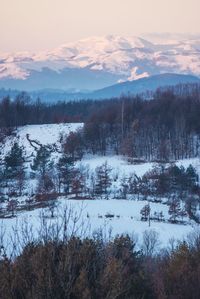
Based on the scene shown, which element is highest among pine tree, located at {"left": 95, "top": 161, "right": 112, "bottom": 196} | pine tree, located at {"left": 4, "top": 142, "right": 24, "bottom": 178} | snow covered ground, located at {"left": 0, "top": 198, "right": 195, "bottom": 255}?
pine tree, located at {"left": 4, "top": 142, "right": 24, "bottom": 178}

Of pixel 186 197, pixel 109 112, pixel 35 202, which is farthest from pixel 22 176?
pixel 109 112

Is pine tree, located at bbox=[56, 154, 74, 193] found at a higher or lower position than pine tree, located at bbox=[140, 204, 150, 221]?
higher

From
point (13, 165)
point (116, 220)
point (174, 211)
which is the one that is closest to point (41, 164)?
point (13, 165)

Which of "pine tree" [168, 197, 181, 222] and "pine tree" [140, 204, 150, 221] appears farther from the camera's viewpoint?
"pine tree" [168, 197, 181, 222]

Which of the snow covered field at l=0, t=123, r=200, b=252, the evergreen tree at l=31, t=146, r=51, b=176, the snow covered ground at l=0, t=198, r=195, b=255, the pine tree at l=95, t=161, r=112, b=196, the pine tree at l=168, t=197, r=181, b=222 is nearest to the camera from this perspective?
the snow covered ground at l=0, t=198, r=195, b=255

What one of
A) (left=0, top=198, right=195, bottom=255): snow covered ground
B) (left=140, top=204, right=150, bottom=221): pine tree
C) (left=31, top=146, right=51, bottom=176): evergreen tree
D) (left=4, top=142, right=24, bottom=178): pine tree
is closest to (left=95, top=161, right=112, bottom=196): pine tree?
(left=0, top=198, right=195, bottom=255): snow covered ground

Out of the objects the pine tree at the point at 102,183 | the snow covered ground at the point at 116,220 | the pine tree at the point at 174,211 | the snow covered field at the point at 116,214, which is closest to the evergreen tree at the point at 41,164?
the snow covered field at the point at 116,214

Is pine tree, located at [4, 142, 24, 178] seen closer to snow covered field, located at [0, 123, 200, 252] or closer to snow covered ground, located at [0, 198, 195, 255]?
snow covered field, located at [0, 123, 200, 252]

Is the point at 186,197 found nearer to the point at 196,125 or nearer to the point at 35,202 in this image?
the point at 35,202

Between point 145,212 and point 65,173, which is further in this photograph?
point 65,173

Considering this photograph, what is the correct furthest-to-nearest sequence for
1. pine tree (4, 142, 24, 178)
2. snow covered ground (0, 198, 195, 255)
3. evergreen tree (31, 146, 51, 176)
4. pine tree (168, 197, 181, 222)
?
evergreen tree (31, 146, 51, 176) → pine tree (4, 142, 24, 178) → pine tree (168, 197, 181, 222) → snow covered ground (0, 198, 195, 255)

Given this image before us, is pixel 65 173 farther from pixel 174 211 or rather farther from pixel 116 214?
pixel 174 211
